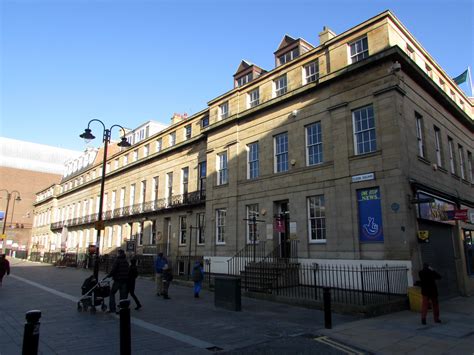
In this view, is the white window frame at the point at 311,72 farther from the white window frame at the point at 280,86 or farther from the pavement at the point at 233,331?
the pavement at the point at 233,331

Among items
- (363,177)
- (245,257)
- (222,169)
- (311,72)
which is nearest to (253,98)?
(311,72)

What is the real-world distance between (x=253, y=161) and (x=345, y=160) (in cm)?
626

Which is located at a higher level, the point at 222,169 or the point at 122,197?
the point at 122,197

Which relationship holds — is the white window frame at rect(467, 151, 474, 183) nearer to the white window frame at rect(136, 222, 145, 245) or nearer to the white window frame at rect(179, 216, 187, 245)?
the white window frame at rect(179, 216, 187, 245)

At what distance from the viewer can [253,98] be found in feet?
72.4

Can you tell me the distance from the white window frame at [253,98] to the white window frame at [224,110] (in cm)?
205

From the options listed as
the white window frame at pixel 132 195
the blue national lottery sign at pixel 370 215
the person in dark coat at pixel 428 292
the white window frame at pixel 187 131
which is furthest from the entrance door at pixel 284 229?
the white window frame at pixel 132 195

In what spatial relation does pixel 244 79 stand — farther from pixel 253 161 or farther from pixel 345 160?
pixel 345 160

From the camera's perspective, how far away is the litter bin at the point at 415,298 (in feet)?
40.8

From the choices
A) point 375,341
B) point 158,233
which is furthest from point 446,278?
point 158,233

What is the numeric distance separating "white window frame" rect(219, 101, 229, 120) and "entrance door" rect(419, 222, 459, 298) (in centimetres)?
1372

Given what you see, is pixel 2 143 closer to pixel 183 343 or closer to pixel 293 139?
pixel 293 139

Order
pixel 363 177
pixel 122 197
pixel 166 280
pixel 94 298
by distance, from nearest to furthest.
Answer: pixel 94 298 < pixel 166 280 < pixel 363 177 < pixel 122 197

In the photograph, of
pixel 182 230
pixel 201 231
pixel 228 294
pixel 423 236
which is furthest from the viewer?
pixel 182 230
